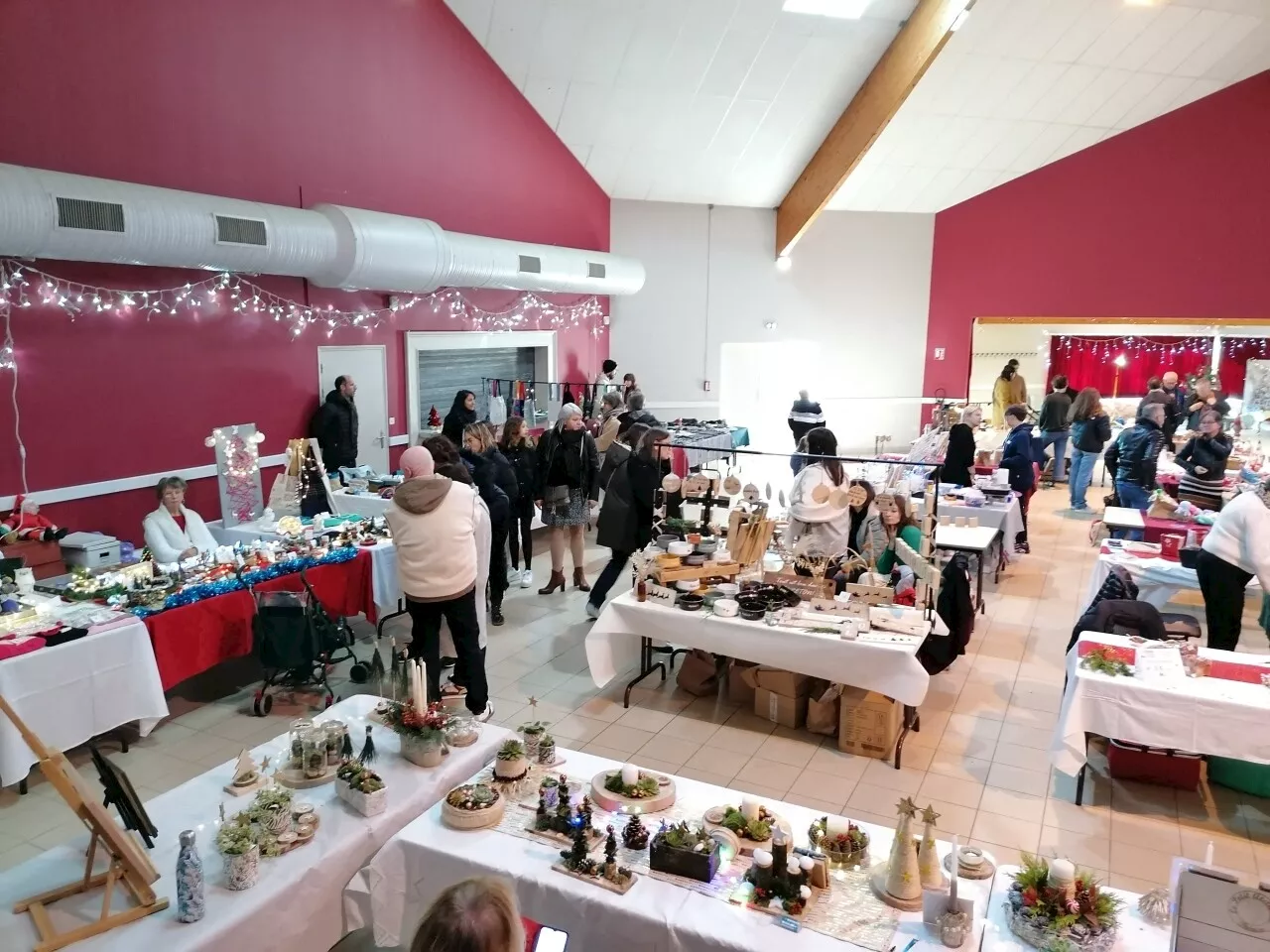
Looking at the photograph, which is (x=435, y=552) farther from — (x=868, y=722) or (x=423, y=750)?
(x=868, y=722)

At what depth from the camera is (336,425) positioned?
858 cm

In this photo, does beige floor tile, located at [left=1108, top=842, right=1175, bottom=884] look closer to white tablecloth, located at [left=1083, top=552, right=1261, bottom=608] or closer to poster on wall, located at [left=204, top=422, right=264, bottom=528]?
white tablecloth, located at [left=1083, top=552, right=1261, bottom=608]

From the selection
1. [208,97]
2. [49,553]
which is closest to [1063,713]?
[49,553]

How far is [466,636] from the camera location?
5.10 metres

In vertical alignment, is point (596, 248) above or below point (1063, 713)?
above

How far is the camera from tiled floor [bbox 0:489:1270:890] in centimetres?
433

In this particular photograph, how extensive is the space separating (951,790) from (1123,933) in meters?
2.19

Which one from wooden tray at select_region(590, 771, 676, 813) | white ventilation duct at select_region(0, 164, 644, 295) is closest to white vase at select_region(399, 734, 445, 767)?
wooden tray at select_region(590, 771, 676, 813)

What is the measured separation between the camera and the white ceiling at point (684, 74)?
9258 mm

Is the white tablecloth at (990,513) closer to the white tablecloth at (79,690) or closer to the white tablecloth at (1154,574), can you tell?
the white tablecloth at (1154,574)

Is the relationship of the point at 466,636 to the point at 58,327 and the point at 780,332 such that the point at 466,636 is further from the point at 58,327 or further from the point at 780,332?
the point at 780,332

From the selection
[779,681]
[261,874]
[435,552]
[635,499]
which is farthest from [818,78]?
[261,874]

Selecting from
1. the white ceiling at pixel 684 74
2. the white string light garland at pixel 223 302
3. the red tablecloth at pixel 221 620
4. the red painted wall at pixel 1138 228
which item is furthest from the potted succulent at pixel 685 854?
the red painted wall at pixel 1138 228

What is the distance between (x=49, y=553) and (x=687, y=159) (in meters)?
9.15
